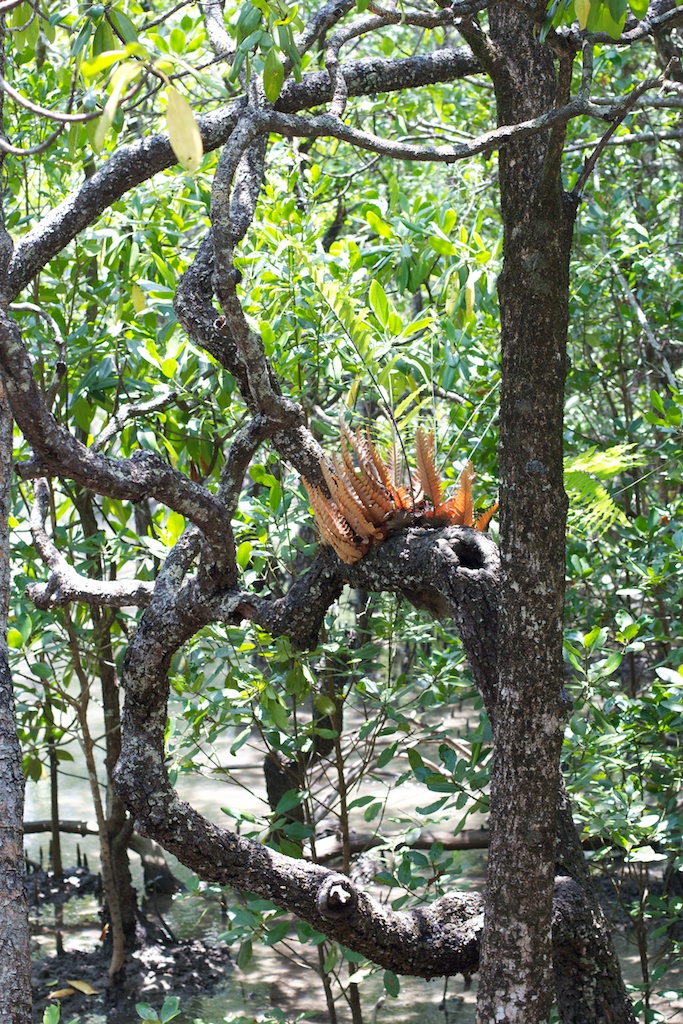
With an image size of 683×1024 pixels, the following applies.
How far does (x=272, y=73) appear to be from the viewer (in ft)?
5.68

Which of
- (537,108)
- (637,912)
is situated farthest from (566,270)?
(637,912)

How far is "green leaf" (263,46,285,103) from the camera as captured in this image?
5.59 feet

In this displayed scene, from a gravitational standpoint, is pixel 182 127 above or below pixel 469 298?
below

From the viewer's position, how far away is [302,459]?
2496 millimetres

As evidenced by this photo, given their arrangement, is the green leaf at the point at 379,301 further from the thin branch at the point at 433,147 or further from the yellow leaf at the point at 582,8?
the yellow leaf at the point at 582,8

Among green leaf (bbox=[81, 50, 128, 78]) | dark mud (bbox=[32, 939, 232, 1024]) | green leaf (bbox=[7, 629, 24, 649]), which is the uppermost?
green leaf (bbox=[81, 50, 128, 78])

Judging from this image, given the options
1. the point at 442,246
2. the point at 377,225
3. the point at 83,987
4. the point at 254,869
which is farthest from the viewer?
the point at 83,987

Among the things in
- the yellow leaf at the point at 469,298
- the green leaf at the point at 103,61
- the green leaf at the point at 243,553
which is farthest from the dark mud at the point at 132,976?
the green leaf at the point at 103,61

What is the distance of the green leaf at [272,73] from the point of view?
1.70 meters

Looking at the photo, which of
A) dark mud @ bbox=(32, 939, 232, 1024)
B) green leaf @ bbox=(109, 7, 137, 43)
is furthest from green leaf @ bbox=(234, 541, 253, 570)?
dark mud @ bbox=(32, 939, 232, 1024)

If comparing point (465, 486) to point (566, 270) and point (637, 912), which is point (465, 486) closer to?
point (566, 270)

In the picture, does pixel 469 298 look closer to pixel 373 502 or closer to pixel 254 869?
pixel 373 502

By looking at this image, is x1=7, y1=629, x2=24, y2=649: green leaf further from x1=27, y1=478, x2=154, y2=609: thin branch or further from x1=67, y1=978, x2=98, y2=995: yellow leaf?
x1=67, y1=978, x2=98, y2=995: yellow leaf

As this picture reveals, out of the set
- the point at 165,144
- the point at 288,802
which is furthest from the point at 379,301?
the point at 288,802
